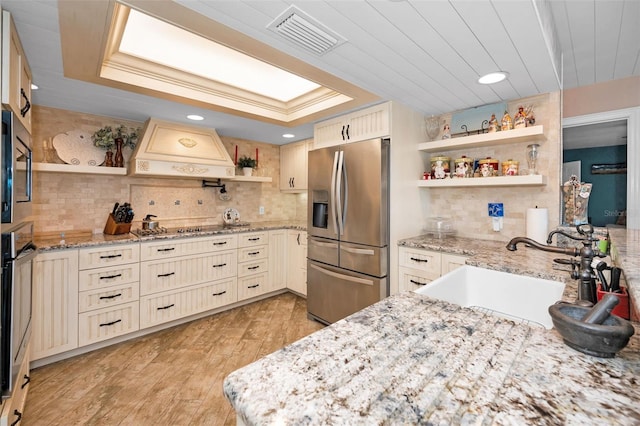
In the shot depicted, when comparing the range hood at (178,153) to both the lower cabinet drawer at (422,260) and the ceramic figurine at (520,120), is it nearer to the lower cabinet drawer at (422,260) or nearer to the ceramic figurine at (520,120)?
the lower cabinet drawer at (422,260)

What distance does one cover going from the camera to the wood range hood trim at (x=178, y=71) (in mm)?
1361

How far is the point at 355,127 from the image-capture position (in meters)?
2.77

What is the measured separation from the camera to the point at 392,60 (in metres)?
1.79

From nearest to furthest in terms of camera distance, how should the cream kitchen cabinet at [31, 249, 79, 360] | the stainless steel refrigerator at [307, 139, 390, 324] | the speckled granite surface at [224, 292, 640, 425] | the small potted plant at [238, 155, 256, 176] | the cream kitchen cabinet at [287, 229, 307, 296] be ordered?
the speckled granite surface at [224, 292, 640, 425]
the cream kitchen cabinet at [31, 249, 79, 360]
the stainless steel refrigerator at [307, 139, 390, 324]
the cream kitchen cabinet at [287, 229, 307, 296]
the small potted plant at [238, 155, 256, 176]

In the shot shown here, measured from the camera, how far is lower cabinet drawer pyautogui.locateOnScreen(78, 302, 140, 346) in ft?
7.59

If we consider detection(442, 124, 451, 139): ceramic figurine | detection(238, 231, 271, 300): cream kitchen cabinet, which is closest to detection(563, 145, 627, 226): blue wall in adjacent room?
detection(442, 124, 451, 139): ceramic figurine

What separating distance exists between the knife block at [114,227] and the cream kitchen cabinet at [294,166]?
80.4 inches

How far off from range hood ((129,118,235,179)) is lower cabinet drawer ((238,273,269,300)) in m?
1.22

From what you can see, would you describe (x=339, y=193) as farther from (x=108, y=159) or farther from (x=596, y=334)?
(x=108, y=159)

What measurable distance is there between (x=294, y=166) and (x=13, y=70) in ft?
9.62

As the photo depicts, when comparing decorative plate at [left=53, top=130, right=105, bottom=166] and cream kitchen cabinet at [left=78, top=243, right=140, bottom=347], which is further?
decorative plate at [left=53, top=130, right=105, bottom=166]

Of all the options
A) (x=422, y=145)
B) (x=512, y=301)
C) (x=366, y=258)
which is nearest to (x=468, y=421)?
(x=512, y=301)

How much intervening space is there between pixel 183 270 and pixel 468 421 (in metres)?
2.86

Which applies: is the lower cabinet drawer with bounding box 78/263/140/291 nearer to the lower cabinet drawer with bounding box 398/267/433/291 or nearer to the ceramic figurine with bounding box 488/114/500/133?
the lower cabinet drawer with bounding box 398/267/433/291
